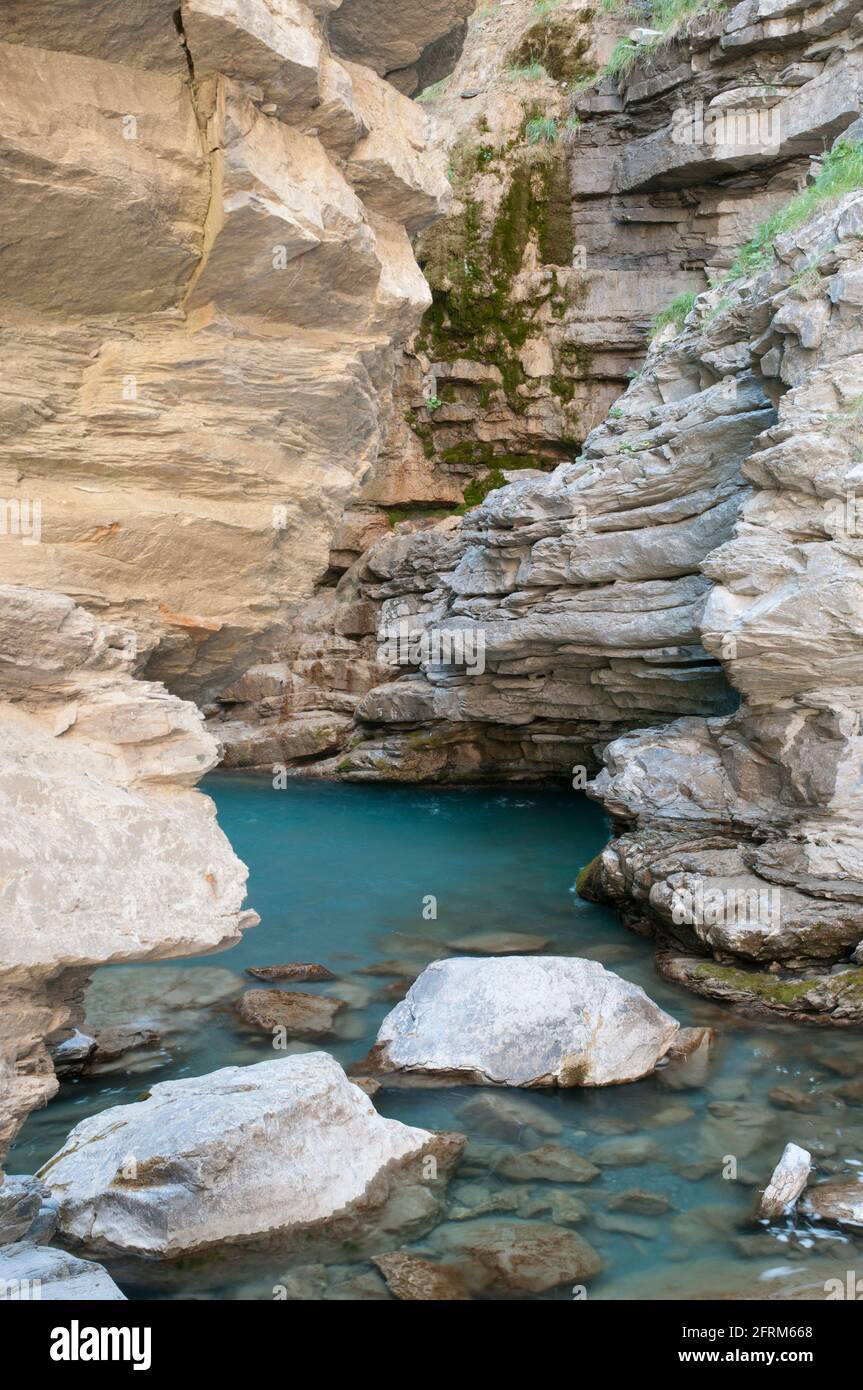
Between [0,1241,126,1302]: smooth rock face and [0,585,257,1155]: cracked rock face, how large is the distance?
0.50 m

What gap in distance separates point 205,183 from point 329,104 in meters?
0.68

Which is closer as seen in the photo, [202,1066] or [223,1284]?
[223,1284]

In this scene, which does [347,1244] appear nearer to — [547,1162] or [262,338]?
[547,1162]

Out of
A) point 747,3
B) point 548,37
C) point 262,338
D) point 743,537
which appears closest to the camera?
point 262,338

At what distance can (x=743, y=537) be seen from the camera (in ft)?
37.1

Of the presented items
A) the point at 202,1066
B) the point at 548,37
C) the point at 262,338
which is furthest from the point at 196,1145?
the point at 548,37

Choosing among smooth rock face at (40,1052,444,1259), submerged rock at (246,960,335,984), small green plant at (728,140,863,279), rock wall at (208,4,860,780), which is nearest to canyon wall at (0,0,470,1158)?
smooth rock face at (40,1052,444,1259)

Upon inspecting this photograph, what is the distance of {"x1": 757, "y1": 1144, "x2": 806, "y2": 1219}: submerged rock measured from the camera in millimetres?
6590

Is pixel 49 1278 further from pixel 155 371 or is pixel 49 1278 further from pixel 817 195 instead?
pixel 817 195

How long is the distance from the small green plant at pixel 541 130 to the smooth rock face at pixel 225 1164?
2427 cm

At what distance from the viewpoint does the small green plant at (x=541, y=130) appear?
25531 mm

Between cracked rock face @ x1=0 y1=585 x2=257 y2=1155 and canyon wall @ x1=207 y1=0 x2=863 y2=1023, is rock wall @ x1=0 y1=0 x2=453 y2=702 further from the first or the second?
canyon wall @ x1=207 y1=0 x2=863 y2=1023

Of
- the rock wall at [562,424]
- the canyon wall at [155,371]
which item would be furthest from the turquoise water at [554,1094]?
the rock wall at [562,424]

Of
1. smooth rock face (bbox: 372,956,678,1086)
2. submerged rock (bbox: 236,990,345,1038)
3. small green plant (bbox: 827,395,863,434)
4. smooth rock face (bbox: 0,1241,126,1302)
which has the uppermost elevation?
small green plant (bbox: 827,395,863,434)
